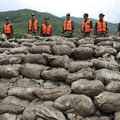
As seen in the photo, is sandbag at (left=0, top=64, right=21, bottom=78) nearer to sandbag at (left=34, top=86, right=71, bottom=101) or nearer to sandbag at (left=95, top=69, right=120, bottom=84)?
sandbag at (left=34, top=86, right=71, bottom=101)

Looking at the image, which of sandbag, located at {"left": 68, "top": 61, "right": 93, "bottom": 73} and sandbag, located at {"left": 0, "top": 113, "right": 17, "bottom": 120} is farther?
sandbag, located at {"left": 68, "top": 61, "right": 93, "bottom": 73}

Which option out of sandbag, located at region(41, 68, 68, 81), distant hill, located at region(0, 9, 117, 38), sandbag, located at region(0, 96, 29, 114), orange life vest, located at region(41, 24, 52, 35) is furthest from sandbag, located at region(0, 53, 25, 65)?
distant hill, located at region(0, 9, 117, 38)

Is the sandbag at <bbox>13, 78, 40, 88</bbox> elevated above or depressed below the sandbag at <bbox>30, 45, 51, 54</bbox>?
below

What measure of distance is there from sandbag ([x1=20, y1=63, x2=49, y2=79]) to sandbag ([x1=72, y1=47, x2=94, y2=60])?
152 centimetres

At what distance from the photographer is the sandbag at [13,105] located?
3879 mm

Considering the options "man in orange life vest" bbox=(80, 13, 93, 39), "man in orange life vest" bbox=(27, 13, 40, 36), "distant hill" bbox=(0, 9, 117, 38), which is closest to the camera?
"man in orange life vest" bbox=(80, 13, 93, 39)

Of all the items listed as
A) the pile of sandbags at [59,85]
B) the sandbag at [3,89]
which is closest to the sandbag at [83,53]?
the pile of sandbags at [59,85]


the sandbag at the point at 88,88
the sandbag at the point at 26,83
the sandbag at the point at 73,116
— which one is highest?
the sandbag at the point at 88,88

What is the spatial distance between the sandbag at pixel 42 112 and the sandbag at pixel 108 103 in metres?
0.98

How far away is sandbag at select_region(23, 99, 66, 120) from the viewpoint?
11.3ft

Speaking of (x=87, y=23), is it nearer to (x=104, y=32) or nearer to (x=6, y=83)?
(x=104, y=32)

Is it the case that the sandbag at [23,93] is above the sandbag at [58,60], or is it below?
below

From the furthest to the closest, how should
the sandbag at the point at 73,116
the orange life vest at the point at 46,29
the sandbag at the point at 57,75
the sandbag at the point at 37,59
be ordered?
the orange life vest at the point at 46,29 < the sandbag at the point at 37,59 < the sandbag at the point at 57,75 < the sandbag at the point at 73,116

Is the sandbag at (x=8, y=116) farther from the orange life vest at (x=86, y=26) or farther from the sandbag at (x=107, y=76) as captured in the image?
the orange life vest at (x=86, y=26)
